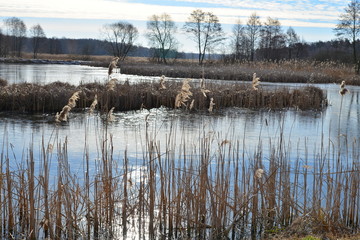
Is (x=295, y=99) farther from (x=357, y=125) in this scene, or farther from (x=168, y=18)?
(x=168, y=18)

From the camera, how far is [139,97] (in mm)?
15312

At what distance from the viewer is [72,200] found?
193 inches

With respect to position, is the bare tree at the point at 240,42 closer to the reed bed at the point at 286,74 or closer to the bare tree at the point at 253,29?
the bare tree at the point at 253,29

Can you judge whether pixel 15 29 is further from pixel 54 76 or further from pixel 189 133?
pixel 189 133

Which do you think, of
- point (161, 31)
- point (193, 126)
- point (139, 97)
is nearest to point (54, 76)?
Result: point (139, 97)

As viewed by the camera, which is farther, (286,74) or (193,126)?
(286,74)

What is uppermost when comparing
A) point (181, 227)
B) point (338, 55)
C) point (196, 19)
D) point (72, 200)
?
point (196, 19)

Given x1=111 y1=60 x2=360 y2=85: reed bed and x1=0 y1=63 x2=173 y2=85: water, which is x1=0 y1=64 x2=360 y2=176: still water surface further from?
x1=111 y1=60 x2=360 y2=85: reed bed

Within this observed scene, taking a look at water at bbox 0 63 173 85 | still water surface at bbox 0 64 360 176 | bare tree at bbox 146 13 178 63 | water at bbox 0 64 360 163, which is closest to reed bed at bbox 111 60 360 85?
water at bbox 0 63 173 85

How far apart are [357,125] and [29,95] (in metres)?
9.87

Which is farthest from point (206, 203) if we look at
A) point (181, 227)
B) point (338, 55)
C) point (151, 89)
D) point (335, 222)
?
point (338, 55)

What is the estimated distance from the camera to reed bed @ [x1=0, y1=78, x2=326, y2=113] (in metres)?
13.6

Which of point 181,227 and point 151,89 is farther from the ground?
point 151,89

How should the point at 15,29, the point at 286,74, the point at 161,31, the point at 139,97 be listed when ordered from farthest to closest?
the point at 15,29, the point at 161,31, the point at 286,74, the point at 139,97
